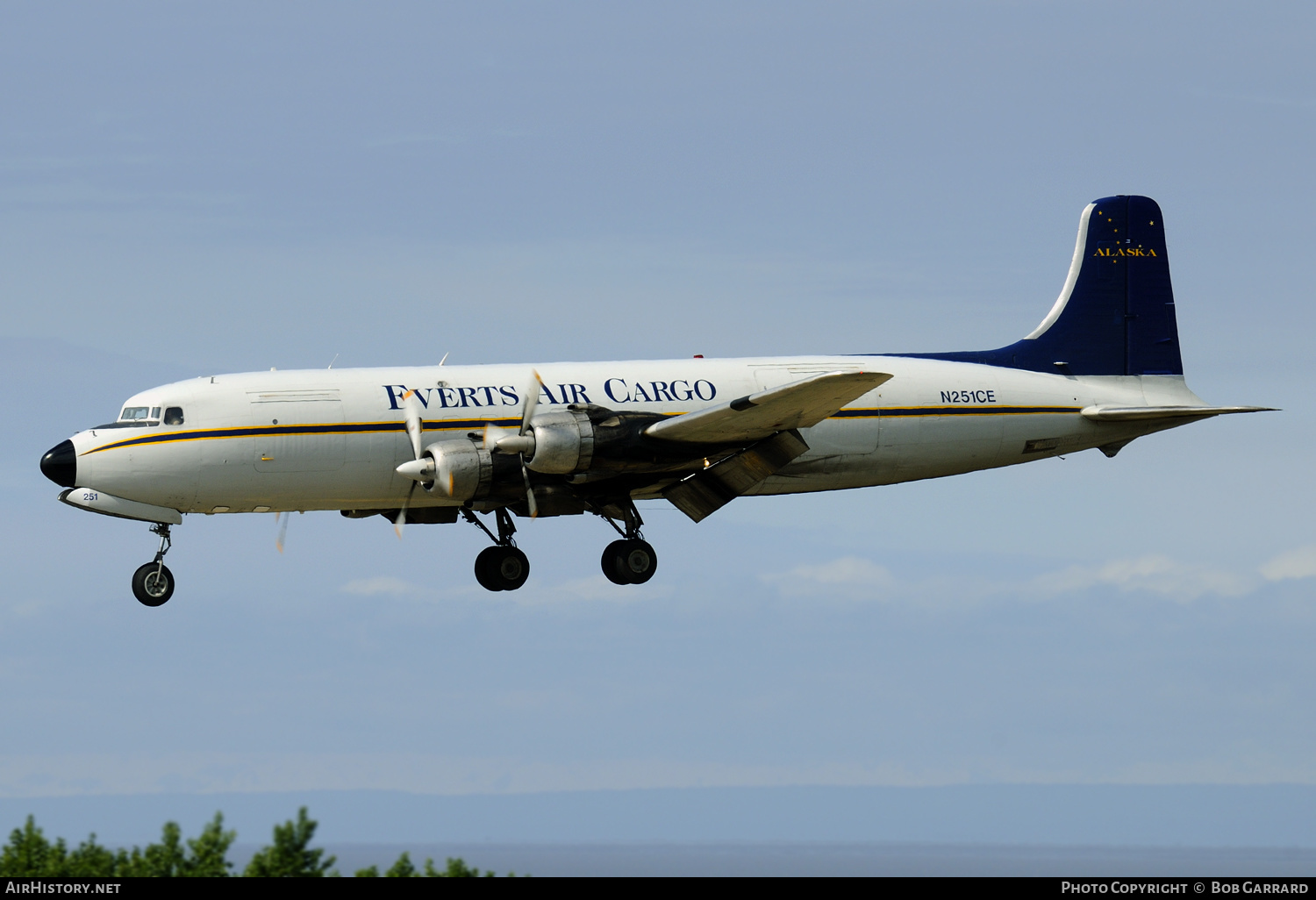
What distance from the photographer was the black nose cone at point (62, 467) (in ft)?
95.5

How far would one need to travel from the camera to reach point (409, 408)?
1172 inches

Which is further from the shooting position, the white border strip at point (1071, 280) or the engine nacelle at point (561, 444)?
the white border strip at point (1071, 280)

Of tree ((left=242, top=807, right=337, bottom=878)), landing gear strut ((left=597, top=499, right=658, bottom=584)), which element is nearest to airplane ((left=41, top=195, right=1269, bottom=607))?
landing gear strut ((left=597, top=499, right=658, bottom=584))

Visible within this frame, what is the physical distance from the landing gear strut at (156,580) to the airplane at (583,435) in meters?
0.04

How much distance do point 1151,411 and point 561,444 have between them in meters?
14.4

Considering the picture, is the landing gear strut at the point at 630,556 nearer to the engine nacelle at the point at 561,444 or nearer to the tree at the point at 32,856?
the engine nacelle at the point at 561,444

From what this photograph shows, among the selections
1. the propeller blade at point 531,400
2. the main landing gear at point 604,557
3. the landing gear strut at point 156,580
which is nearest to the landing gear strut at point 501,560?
the main landing gear at point 604,557

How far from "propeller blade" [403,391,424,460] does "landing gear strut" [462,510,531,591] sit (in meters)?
3.09

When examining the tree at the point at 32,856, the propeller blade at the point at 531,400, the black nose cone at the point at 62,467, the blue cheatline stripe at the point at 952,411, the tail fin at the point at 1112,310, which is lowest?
the tree at the point at 32,856

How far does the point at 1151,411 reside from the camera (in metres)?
34.4
